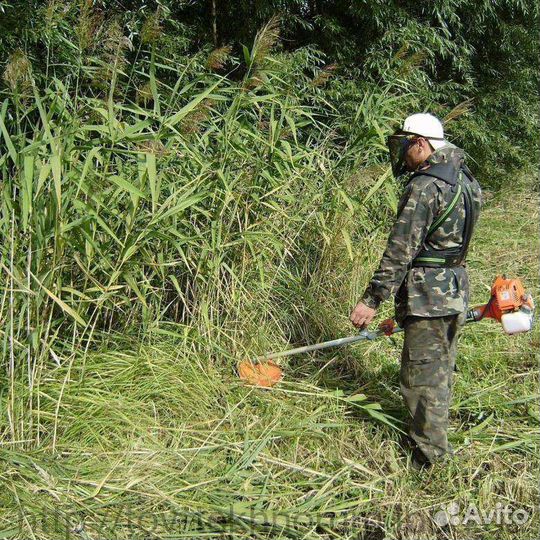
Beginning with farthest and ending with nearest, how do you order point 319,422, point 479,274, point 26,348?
point 479,274 < point 319,422 < point 26,348

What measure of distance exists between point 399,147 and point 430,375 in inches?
41.3

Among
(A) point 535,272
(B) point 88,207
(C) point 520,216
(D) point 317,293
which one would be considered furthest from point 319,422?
(C) point 520,216

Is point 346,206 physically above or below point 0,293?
A: above

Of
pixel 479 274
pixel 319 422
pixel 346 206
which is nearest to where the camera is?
pixel 319 422

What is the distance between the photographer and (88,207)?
2.86 metres

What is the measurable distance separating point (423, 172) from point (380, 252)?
68.7 inches

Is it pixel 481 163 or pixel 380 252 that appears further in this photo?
pixel 481 163

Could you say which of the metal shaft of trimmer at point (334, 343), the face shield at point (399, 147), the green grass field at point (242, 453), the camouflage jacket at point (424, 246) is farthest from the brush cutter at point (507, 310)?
the face shield at point (399, 147)

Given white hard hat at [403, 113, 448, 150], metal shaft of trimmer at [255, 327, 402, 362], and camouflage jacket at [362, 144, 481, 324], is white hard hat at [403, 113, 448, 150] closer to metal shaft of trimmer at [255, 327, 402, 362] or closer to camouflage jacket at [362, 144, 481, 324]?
camouflage jacket at [362, 144, 481, 324]

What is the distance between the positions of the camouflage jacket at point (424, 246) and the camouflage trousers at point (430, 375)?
0.08m

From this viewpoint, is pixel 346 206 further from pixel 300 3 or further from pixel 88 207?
pixel 300 3

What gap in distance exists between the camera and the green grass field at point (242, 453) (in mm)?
2523

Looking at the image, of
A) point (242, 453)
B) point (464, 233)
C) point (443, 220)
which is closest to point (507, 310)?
point (464, 233)

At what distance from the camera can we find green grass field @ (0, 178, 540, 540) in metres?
2.52
